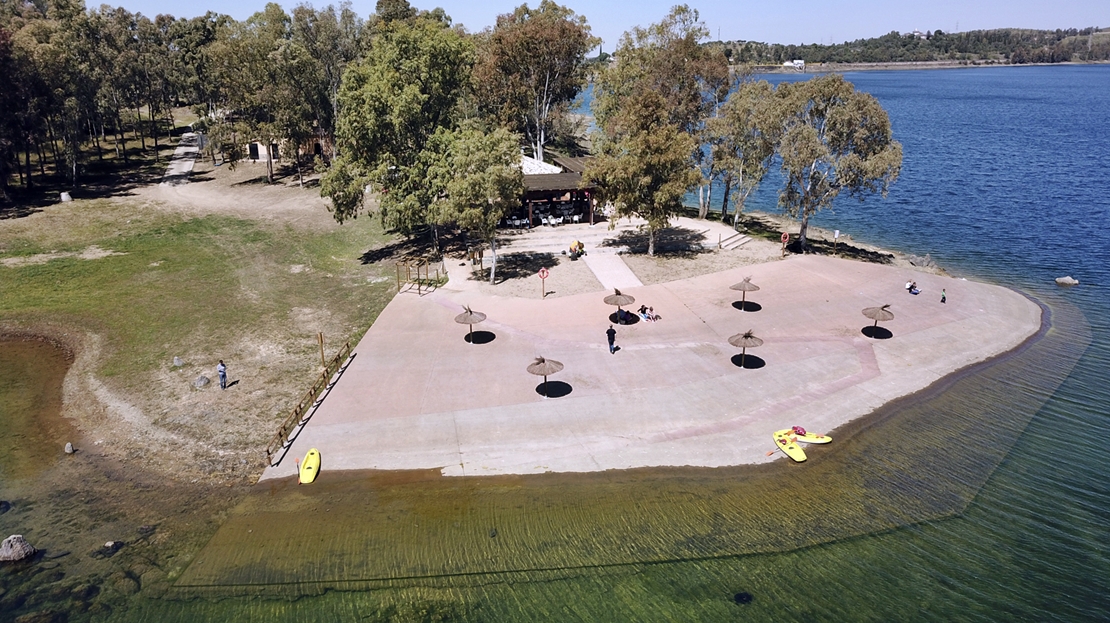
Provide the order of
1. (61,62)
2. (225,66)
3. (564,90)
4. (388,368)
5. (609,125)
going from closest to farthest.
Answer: (388,368) → (609,125) → (61,62) → (225,66) → (564,90)

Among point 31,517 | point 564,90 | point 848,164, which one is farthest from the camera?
point 564,90

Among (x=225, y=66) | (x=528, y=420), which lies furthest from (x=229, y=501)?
(x=225, y=66)

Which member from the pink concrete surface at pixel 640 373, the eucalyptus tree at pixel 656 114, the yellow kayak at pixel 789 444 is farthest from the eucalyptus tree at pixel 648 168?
the yellow kayak at pixel 789 444

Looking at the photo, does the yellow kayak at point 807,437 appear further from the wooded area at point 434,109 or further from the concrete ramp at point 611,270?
the wooded area at point 434,109

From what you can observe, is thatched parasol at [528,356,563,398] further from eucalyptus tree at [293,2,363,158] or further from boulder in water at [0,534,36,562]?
eucalyptus tree at [293,2,363,158]

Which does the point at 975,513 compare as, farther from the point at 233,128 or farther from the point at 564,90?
the point at 233,128

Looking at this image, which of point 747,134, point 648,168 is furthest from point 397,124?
point 747,134

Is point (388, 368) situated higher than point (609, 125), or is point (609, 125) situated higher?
point (609, 125)

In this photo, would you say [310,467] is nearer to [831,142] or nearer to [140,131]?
[831,142]
